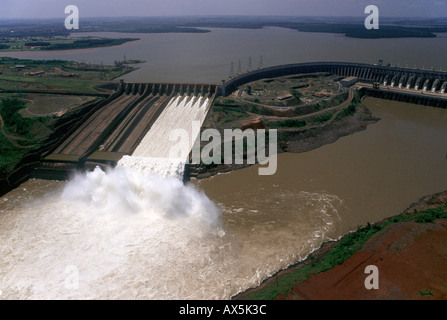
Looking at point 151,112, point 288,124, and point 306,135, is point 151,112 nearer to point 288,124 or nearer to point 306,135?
point 288,124

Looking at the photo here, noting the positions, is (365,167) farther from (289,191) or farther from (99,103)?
(99,103)

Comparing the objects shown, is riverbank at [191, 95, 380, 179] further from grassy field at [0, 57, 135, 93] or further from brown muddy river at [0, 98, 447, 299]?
grassy field at [0, 57, 135, 93]

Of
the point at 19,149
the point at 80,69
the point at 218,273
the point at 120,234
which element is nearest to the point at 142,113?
the point at 19,149

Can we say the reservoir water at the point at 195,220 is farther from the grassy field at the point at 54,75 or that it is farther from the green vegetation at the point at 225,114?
the grassy field at the point at 54,75

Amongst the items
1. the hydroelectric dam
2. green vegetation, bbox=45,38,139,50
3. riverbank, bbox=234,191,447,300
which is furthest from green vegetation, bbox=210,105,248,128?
green vegetation, bbox=45,38,139,50

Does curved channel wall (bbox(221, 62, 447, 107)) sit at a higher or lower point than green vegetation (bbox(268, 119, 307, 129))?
higher

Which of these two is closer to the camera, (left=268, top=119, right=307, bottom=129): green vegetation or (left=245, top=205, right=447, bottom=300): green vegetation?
(left=245, top=205, right=447, bottom=300): green vegetation
